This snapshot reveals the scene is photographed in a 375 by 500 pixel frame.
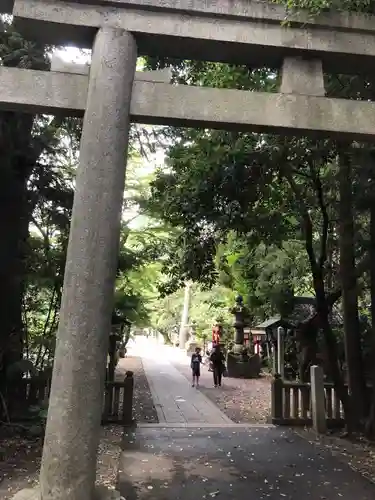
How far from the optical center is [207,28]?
4.38m

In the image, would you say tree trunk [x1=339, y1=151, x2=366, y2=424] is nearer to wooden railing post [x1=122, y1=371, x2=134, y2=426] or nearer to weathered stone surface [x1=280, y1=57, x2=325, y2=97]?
wooden railing post [x1=122, y1=371, x2=134, y2=426]

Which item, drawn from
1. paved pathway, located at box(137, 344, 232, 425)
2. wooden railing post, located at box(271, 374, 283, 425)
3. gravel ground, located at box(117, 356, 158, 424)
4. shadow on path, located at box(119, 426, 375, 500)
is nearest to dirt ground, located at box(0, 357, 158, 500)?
shadow on path, located at box(119, 426, 375, 500)

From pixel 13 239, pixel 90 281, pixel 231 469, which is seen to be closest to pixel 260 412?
pixel 231 469

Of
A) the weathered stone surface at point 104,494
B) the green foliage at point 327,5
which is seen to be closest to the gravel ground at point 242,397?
the weathered stone surface at point 104,494

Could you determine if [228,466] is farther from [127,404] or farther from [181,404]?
[181,404]

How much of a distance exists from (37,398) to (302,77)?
6672 mm

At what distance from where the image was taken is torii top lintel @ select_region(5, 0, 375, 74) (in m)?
4.29

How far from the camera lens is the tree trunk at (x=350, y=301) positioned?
29.0 feet

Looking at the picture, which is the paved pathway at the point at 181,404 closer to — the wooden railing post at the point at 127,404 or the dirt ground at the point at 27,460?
the wooden railing post at the point at 127,404

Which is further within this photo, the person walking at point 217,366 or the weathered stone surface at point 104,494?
the person walking at point 217,366

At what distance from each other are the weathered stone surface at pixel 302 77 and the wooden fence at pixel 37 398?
19.4 feet

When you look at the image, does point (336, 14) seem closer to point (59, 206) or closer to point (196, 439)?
point (59, 206)

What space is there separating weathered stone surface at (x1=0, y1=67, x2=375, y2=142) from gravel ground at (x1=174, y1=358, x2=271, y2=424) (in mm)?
8027

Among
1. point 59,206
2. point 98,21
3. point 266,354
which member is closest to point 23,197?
point 59,206
